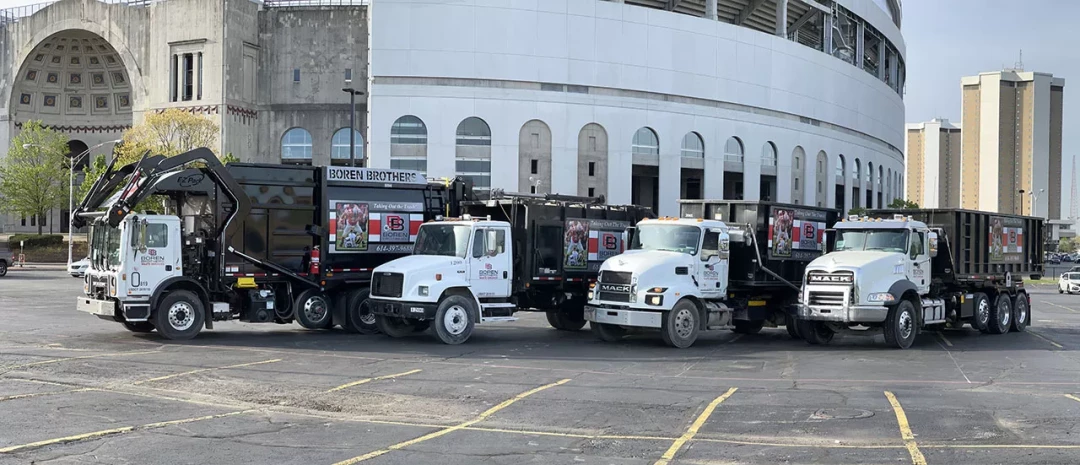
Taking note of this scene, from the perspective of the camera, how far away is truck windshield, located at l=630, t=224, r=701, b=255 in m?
21.6

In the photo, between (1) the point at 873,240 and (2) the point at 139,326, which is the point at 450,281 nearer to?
(2) the point at 139,326

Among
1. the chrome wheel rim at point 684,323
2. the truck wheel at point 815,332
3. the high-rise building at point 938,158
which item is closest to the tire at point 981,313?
the truck wheel at point 815,332

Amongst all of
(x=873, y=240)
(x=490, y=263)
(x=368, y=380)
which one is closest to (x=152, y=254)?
(x=490, y=263)

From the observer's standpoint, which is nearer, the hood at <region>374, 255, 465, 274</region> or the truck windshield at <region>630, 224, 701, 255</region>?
the hood at <region>374, 255, 465, 274</region>

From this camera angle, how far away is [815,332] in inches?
879

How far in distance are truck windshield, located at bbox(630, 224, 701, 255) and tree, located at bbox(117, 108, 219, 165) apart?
4776cm

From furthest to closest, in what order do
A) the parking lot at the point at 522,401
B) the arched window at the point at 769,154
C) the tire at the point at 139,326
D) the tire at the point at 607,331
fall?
the arched window at the point at 769,154 < the tire at the point at 607,331 < the tire at the point at 139,326 < the parking lot at the point at 522,401

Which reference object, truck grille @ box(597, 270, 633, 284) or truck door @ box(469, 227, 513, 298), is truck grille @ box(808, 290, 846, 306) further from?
truck door @ box(469, 227, 513, 298)

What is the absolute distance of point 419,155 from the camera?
66688 mm

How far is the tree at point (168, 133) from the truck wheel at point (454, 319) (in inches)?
1846

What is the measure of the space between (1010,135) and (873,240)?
154770 millimetres

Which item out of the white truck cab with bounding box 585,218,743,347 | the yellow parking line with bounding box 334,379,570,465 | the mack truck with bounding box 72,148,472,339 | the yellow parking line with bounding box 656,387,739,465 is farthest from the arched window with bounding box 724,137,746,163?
the yellow parking line with bounding box 656,387,739,465

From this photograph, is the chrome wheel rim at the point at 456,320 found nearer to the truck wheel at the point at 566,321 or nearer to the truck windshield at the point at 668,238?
the truck windshield at the point at 668,238

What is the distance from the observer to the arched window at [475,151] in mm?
67125
